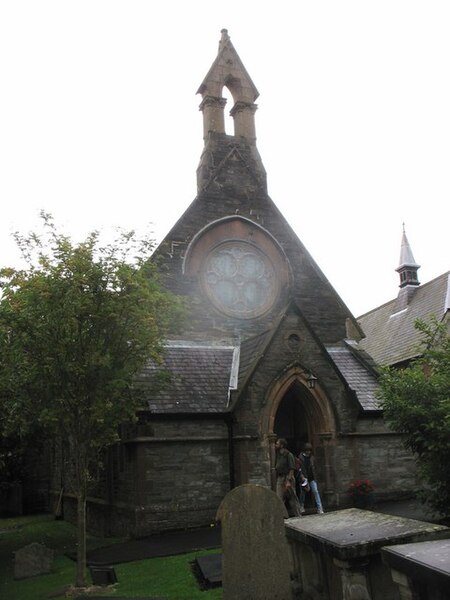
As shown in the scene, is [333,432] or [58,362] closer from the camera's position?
[58,362]

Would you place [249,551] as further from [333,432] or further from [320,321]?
[320,321]

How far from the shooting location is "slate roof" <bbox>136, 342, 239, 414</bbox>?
49.9 ft

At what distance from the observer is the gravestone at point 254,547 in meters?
7.45

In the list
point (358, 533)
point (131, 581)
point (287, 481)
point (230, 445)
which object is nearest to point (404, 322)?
point (230, 445)

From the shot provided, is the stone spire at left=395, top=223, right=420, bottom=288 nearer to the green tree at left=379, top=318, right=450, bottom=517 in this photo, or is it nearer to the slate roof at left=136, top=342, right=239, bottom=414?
the slate roof at left=136, top=342, right=239, bottom=414

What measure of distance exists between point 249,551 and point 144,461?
7.34m

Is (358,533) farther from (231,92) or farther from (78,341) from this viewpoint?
(231,92)

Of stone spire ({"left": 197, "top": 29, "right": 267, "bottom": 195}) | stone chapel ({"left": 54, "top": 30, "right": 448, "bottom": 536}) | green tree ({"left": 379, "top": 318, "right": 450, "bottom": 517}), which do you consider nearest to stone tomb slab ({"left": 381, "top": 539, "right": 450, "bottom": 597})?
green tree ({"left": 379, "top": 318, "right": 450, "bottom": 517})

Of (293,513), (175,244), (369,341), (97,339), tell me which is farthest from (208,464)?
(369,341)

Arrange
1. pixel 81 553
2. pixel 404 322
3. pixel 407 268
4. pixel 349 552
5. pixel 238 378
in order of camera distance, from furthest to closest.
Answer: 1. pixel 407 268
2. pixel 404 322
3. pixel 238 378
4. pixel 81 553
5. pixel 349 552

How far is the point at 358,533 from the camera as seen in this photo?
6.87 metres

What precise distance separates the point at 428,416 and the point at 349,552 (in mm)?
5479

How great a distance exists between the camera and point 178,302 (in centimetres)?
1237

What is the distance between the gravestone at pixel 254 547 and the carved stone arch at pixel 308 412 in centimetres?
751
